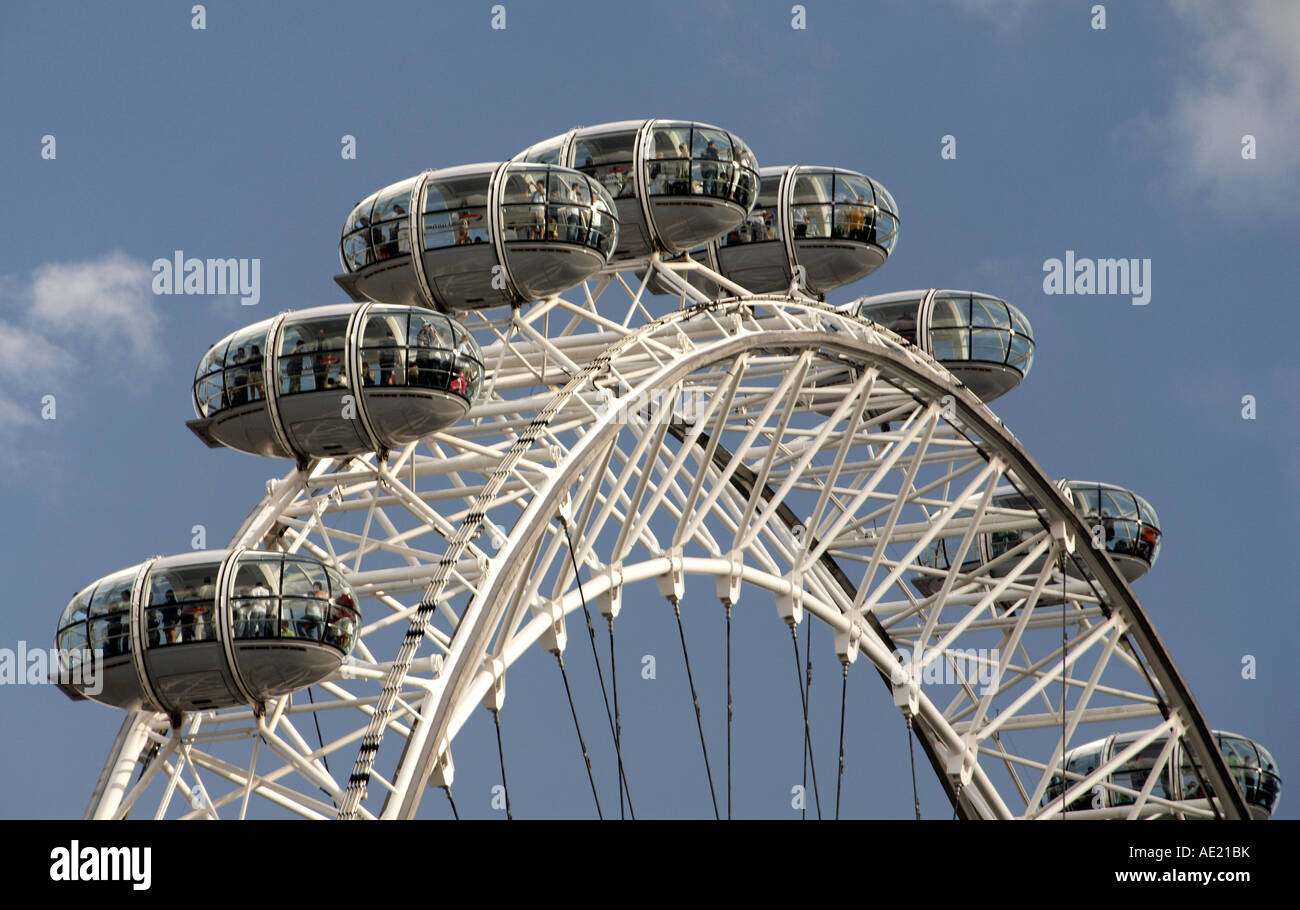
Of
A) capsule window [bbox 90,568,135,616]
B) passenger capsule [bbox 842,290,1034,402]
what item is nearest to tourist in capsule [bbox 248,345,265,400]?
capsule window [bbox 90,568,135,616]

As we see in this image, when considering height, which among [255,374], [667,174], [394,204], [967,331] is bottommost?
[255,374]

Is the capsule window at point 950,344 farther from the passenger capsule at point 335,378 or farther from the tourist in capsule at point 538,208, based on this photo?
the passenger capsule at point 335,378

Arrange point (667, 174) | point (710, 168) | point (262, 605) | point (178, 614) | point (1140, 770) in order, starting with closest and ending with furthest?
point (178, 614) < point (262, 605) < point (710, 168) < point (667, 174) < point (1140, 770)

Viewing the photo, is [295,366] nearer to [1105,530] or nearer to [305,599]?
[305,599]

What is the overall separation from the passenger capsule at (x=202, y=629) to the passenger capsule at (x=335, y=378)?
3.46 metres

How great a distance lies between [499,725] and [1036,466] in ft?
66.6

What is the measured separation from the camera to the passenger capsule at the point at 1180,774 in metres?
60.8

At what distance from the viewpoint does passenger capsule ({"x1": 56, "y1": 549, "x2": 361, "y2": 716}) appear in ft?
121

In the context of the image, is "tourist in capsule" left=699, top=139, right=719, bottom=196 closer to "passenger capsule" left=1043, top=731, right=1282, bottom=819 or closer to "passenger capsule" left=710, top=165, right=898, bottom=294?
"passenger capsule" left=710, top=165, right=898, bottom=294

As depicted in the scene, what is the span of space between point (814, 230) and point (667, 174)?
5188mm

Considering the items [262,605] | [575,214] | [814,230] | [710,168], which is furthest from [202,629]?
[814,230]

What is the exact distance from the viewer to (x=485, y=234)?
43875mm
